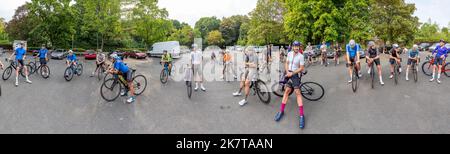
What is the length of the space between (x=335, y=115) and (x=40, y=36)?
3966 centimetres

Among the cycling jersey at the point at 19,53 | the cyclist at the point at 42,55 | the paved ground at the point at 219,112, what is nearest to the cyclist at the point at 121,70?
the paved ground at the point at 219,112

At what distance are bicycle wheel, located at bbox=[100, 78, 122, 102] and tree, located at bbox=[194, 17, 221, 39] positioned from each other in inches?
3744

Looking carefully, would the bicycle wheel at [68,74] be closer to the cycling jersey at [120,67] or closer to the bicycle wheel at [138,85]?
the bicycle wheel at [138,85]

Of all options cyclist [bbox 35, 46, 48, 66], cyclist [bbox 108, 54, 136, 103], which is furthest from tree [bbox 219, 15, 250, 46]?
cyclist [bbox 108, 54, 136, 103]

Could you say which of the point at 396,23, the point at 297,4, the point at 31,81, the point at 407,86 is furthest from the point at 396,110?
the point at 396,23

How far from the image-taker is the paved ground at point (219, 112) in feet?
18.7

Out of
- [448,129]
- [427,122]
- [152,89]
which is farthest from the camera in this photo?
[152,89]

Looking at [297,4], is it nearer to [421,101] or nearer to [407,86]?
[407,86]

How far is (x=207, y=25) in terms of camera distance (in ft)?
342

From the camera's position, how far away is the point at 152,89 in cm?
1006

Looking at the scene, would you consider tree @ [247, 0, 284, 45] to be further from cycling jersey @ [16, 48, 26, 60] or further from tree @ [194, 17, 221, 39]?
tree @ [194, 17, 221, 39]

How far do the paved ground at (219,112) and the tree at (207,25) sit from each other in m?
94.9

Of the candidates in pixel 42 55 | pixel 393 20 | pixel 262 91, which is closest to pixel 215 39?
pixel 393 20
